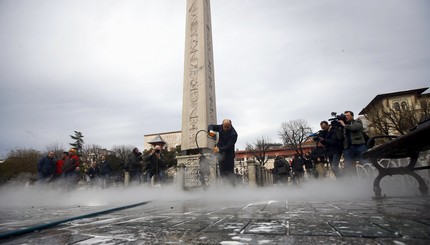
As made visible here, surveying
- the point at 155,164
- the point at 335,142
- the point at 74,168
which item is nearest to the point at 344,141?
the point at 335,142

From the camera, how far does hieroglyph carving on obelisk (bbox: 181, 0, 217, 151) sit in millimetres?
9977

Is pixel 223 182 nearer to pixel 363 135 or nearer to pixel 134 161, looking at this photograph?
pixel 363 135

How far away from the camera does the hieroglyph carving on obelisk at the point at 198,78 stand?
998 cm

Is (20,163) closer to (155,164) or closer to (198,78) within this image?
(155,164)

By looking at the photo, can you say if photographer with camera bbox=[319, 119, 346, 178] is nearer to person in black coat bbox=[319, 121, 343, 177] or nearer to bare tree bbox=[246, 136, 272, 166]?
person in black coat bbox=[319, 121, 343, 177]

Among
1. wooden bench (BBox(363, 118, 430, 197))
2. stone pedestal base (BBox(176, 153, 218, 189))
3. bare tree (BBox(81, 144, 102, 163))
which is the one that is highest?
bare tree (BBox(81, 144, 102, 163))

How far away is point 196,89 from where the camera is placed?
409 inches

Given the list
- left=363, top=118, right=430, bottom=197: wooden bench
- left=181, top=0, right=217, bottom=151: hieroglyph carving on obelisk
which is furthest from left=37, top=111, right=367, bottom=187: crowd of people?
left=363, top=118, right=430, bottom=197: wooden bench

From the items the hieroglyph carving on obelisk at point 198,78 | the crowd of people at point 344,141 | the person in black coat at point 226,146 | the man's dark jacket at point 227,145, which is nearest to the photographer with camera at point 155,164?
the hieroglyph carving on obelisk at point 198,78

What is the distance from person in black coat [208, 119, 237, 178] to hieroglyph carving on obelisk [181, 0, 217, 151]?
2.94 m

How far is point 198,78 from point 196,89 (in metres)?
0.52

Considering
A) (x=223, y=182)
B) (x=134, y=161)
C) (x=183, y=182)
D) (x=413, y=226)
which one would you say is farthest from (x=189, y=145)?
(x=413, y=226)

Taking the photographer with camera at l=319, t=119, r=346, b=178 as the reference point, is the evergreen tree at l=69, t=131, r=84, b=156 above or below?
above

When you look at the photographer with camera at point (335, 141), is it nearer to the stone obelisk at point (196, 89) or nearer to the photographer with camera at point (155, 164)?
the stone obelisk at point (196, 89)
